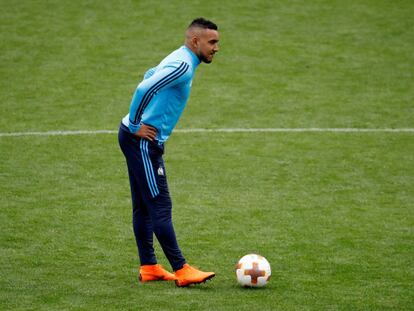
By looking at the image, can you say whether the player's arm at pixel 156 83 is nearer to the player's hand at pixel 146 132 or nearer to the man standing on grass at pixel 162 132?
the man standing on grass at pixel 162 132

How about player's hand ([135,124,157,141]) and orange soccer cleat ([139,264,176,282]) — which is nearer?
player's hand ([135,124,157,141])

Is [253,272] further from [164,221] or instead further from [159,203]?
[159,203]

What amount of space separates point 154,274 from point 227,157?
5.36 metres

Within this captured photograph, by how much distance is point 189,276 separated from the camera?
7691 mm

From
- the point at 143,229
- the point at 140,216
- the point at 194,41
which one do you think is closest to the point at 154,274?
the point at 143,229

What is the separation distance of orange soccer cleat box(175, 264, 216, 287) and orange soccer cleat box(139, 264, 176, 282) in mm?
216

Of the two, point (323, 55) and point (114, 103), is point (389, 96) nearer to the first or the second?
point (323, 55)

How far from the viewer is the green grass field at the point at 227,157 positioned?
311 inches

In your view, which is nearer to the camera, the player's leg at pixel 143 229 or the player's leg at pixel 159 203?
the player's leg at pixel 159 203

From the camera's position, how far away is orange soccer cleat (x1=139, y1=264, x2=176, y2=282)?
26.2ft

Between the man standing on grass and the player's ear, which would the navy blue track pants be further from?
the player's ear

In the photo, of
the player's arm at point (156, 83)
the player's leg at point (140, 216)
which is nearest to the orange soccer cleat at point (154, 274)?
the player's leg at point (140, 216)

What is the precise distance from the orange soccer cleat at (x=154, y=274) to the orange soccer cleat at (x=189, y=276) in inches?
8.5

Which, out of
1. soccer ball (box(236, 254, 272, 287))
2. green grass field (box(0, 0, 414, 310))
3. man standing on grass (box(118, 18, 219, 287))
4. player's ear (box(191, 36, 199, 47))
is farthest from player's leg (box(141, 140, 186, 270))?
player's ear (box(191, 36, 199, 47))
